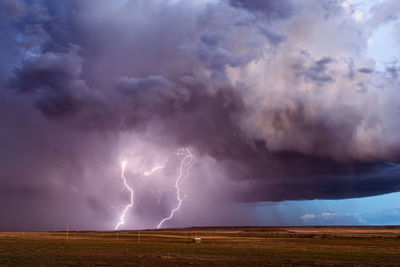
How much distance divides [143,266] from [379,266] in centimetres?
1950

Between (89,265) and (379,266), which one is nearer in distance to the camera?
(89,265)

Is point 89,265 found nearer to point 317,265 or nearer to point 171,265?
point 171,265

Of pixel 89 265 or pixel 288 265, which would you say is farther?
pixel 288 265

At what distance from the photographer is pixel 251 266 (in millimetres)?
27859

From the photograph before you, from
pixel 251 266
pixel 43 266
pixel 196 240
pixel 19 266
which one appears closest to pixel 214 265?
pixel 251 266

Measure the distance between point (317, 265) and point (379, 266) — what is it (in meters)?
5.33

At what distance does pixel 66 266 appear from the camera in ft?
89.0

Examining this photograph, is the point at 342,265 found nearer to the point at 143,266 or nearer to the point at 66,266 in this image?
the point at 143,266

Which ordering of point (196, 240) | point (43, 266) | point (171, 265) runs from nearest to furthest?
1. point (43, 266)
2. point (171, 265)
3. point (196, 240)

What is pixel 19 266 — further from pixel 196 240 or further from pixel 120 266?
pixel 196 240

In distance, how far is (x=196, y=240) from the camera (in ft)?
226

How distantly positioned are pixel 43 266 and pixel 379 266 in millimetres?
26792

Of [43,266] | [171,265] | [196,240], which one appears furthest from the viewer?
[196,240]

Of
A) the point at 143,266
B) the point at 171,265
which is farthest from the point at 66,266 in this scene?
the point at 171,265
